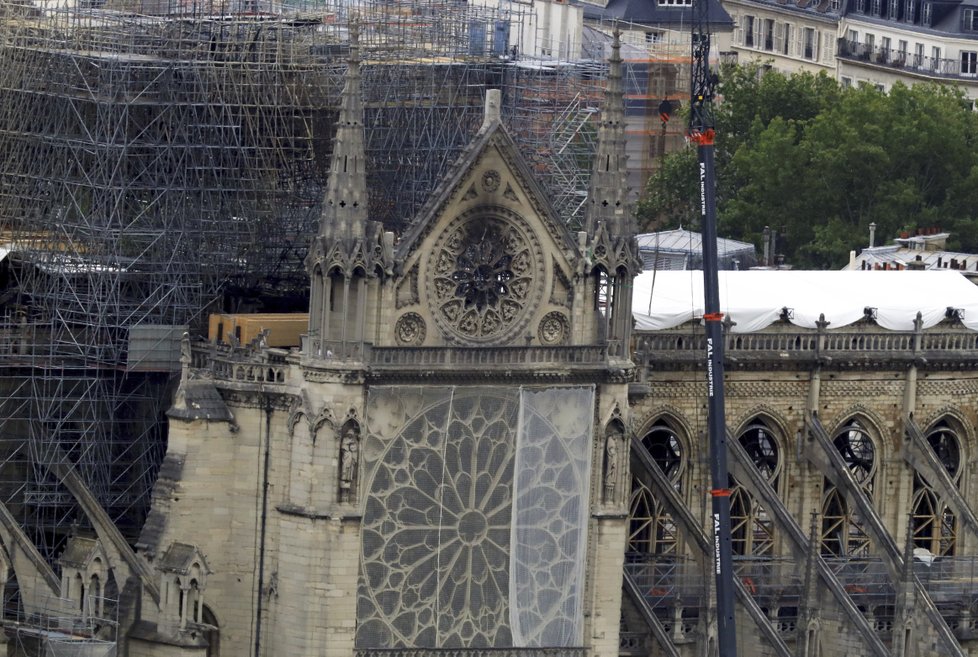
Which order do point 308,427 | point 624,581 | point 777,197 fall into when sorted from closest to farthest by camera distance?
point 308,427 → point 624,581 → point 777,197

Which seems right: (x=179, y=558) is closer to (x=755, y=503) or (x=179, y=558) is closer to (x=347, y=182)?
(x=347, y=182)

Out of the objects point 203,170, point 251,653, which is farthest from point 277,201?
point 251,653

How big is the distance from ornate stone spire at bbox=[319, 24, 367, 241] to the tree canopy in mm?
52874

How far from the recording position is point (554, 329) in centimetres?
13675

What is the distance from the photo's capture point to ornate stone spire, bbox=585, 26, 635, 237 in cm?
13638

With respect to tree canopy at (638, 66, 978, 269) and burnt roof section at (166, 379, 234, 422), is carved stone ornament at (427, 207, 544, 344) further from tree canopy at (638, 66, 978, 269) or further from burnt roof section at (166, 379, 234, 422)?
tree canopy at (638, 66, 978, 269)

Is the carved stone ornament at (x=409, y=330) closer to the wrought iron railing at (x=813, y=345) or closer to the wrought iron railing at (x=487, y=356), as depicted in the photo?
the wrought iron railing at (x=487, y=356)

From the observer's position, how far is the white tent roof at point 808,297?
5842 inches

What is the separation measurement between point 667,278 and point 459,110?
1174cm

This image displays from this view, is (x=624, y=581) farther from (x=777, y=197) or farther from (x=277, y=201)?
(x=777, y=197)

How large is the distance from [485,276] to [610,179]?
173 inches

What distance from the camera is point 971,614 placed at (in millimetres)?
151250

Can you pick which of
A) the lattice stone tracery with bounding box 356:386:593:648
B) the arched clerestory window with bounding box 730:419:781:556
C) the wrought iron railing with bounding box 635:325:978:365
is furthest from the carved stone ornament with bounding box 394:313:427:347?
the arched clerestory window with bounding box 730:419:781:556

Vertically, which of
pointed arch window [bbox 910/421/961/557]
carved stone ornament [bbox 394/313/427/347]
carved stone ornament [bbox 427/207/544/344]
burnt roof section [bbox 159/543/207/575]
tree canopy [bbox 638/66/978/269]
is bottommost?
burnt roof section [bbox 159/543/207/575]
